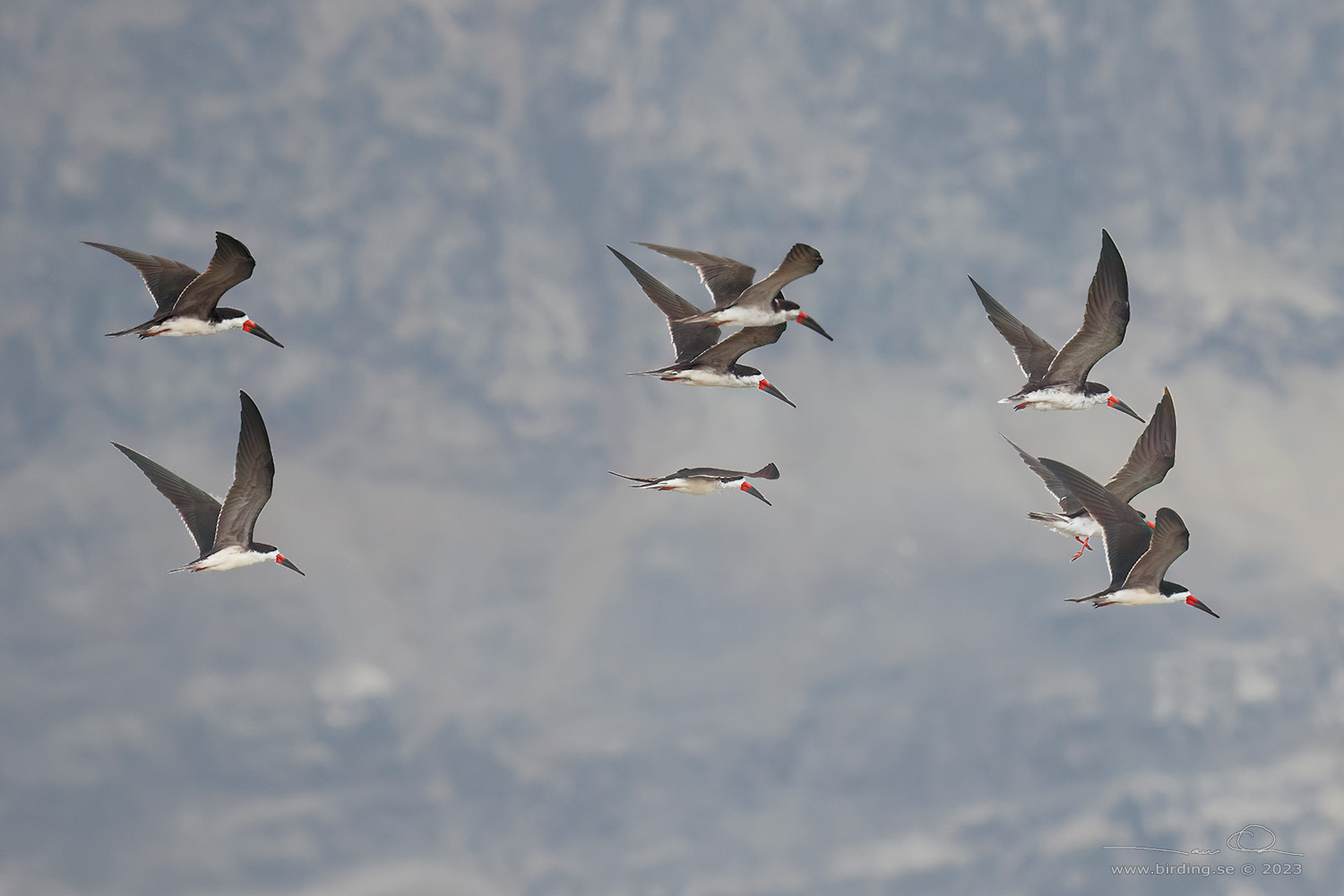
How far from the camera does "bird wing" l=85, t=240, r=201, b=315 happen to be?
121ft

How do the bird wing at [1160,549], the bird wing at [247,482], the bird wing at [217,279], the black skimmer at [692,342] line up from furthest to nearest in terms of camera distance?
1. the black skimmer at [692,342]
2. the bird wing at [247,482]
3. the bird wing at [217,279]
4. the bird wing at [1160,549]

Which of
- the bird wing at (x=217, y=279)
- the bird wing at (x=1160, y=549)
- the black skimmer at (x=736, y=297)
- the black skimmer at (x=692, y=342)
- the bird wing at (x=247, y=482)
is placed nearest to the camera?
the bird wing at (x=1160, y=549)

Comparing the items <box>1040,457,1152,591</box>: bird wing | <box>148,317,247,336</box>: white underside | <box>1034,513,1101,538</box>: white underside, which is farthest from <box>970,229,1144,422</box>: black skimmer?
<box>148,317,247,336</box>: white underside

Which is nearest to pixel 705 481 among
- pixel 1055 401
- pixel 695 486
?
pixel 695 486

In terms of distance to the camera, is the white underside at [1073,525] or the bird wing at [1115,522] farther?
the white underside at [1073,525]

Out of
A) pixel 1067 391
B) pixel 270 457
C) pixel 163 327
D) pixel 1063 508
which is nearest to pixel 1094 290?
pixel 1067 391

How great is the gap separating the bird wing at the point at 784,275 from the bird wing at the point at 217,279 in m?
12.7

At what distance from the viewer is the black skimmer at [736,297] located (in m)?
35.8

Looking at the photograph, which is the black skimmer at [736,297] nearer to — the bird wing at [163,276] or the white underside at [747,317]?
the white underside at [747,317]

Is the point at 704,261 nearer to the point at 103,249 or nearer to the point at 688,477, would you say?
the point at 688,477

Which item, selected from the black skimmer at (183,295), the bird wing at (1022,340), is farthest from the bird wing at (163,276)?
the bird wing at (1022,340)

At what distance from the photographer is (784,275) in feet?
110

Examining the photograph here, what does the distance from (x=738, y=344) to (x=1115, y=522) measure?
11.3m

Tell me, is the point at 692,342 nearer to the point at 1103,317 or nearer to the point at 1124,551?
the point at 1103,317
